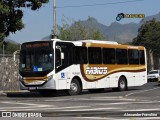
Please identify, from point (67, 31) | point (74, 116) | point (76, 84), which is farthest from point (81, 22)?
point (74, 116)

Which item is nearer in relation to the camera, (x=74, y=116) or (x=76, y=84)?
(x=74, y=116)

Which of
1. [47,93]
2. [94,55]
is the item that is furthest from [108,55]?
[47,93]

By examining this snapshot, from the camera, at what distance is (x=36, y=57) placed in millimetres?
27672

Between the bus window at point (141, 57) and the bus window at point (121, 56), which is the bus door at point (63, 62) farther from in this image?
the bus window at point (141, 57)

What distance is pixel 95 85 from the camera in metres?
30.4

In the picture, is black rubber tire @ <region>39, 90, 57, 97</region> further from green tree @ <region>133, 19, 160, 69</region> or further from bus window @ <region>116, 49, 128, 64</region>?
green tree @ <region>133, 19, 160, 69</region>

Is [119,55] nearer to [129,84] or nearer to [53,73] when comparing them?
[129,84]

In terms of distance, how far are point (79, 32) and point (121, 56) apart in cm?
3999

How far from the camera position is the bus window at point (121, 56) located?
3213cm

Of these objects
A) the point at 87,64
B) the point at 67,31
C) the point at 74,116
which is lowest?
the point at 74,116

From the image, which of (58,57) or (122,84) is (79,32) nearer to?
(122,84)

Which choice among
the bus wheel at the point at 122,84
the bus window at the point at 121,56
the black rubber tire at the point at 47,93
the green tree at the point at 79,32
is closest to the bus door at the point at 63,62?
the black rubber tire at the point at 47,93

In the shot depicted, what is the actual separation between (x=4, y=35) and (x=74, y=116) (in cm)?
1443

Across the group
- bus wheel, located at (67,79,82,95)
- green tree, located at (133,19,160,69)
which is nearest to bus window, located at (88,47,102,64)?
bus wheel, located at (67,79,82,95)
